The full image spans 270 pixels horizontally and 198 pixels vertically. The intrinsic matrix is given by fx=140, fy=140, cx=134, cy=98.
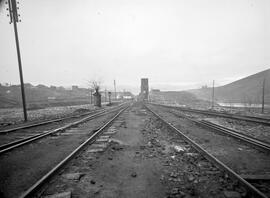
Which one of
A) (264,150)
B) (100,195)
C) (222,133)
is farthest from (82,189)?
(222,133)

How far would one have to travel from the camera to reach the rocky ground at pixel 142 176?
9.57 feet

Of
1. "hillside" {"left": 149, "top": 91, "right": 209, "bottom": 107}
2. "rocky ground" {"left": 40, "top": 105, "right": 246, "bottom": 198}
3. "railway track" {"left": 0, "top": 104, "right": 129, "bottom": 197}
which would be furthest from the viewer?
"hillside" {"left": 149, "top": 91, "right": 209, "bottom": 107}

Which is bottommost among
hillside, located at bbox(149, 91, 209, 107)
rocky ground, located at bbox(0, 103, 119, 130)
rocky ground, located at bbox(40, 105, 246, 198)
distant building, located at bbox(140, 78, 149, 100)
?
hillside, located at bbox(149, 91, 209, 107)

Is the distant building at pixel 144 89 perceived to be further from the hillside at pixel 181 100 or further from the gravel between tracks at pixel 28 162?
the gravel between tracks at pixel 28 162

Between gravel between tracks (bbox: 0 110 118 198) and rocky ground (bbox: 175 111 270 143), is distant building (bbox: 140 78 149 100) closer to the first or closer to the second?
rocky ground (bbox: 175 111 270 143)

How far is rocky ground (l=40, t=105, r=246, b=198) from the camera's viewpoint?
2916 mm

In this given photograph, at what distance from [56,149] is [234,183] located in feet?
19.0

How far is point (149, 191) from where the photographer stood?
2.97 metres

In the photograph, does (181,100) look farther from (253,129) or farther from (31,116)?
(31,116)

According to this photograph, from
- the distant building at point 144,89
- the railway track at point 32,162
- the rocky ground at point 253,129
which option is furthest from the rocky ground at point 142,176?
the distant building at point 144,89

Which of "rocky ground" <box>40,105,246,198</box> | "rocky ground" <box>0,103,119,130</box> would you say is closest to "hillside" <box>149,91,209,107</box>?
"rocky ground" <box>0,103,119,130</box>

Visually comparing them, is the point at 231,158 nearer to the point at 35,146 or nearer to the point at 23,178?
the point at 23,178

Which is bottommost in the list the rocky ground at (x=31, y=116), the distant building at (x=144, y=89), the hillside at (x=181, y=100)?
the hillside at (x=181, y=100)

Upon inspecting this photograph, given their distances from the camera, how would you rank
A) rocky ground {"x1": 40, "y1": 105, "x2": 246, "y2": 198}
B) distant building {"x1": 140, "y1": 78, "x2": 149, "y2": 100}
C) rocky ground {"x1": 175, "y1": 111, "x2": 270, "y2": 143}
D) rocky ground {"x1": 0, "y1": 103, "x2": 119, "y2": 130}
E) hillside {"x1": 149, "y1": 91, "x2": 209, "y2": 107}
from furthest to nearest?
distant building {"x1": 140, "y1": 78, "x2": 149, "y2": 100}
hillside {"x1": 149, "y1": 91, "x2": 209, "y2": 107}
rocky ground {"x1": 0, "y1": 103, "x2": 119, "y2": 130}
rocky ground {"x1": 175, "y1": 111, "x2": 270, "y2": 143}
rocky ground {"x1": 40, "y1": 105, "x2": 246, "y2": 198}
